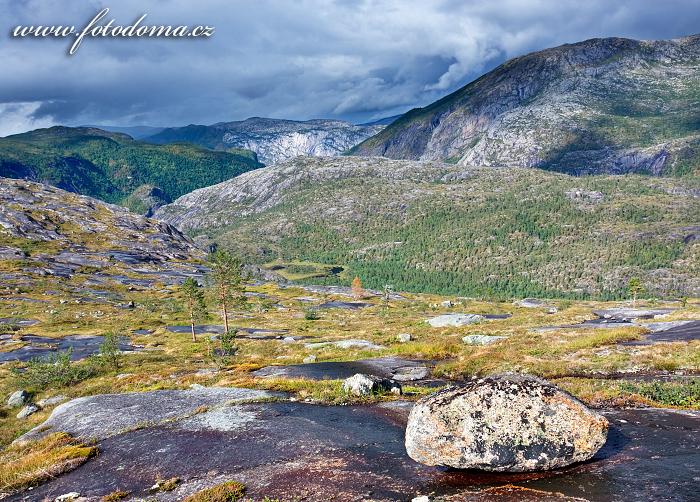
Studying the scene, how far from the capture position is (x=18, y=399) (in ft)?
194

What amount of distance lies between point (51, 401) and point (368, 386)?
42.4 m

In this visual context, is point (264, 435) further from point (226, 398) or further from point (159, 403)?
point (159, 403)

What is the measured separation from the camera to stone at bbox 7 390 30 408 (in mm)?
58125

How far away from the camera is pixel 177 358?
3403 inches

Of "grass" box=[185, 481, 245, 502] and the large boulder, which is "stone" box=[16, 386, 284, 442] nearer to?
"grass" box=[185, 481, 245, 502]

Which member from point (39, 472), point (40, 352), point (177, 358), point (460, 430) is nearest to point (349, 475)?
point (460, 430)

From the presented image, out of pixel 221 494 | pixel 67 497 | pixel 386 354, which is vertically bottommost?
pixel 386 354

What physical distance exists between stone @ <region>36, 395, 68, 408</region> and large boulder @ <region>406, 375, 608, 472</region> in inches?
2021

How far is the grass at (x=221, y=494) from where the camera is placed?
2102 cm

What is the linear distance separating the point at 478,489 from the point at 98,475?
21.1m

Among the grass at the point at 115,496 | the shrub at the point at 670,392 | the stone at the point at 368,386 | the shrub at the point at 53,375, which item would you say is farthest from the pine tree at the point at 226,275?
the shrub at the point at 670,392

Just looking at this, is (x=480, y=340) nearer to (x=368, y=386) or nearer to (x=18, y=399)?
(x=368, y=386)

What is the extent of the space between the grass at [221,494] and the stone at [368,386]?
1799 centimetres

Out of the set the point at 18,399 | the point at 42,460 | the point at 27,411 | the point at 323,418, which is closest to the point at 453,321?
the point at 323,418
